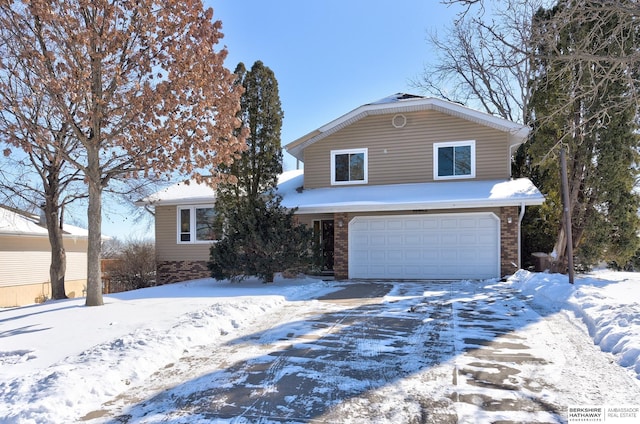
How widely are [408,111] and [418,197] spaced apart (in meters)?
3.41

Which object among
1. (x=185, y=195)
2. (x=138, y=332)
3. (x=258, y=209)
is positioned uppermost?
(x=185, y=195)

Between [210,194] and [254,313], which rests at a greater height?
[210,194]

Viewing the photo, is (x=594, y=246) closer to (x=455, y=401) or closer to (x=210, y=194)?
(x=455, y=401)

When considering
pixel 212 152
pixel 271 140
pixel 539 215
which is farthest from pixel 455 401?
pixel 539 215

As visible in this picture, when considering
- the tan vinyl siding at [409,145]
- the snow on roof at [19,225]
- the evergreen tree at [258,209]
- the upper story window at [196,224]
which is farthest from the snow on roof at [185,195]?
the snow on roof at [19,225]

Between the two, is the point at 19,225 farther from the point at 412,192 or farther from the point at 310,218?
the point at 412,192

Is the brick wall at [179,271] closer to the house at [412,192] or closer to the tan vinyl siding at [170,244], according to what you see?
the tan vinyl siding at [170,244]

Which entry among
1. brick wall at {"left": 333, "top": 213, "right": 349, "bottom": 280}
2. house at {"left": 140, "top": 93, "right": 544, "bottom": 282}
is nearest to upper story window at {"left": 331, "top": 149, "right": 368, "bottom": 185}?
house at {"left": 140, "top": 93, "right": 544, "bottom": 282}

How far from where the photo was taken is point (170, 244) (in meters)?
16.7

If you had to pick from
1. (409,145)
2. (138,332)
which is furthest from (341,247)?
(138,332)

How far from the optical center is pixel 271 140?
1355cm

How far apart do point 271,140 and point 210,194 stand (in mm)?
4200

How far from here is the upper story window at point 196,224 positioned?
16.3 m

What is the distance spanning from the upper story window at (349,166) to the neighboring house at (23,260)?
1185 centimetres
